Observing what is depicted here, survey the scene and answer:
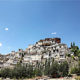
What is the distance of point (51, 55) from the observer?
54.3 m

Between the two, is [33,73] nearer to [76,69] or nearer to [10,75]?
[10,75]

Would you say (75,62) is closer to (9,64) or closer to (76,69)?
(76,69)

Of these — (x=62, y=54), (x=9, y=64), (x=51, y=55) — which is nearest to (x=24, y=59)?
(x=9, y=64)

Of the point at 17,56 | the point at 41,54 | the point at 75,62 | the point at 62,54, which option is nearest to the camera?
the point at 75,62

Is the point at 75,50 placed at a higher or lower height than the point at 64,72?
higher

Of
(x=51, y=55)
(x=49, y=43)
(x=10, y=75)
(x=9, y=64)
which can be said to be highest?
(x=49, y=43)

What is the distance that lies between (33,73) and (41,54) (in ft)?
62.5

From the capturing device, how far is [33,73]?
38.5 m

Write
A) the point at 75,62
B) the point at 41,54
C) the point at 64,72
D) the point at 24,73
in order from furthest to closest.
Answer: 1. the point at 41,54
2. the point at 75,62
3. the point at 24,73
4. the point at 64,72

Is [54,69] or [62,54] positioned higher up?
[62,54]

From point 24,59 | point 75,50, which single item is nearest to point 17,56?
point 24,59

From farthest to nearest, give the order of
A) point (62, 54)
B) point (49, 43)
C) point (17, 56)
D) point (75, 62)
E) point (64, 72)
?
point (49, 43), point (17, 56), point (62, 54), point (75, 62), point (64, 72)

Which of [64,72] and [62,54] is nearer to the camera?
[64,72]

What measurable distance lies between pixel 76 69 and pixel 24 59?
2840cm
